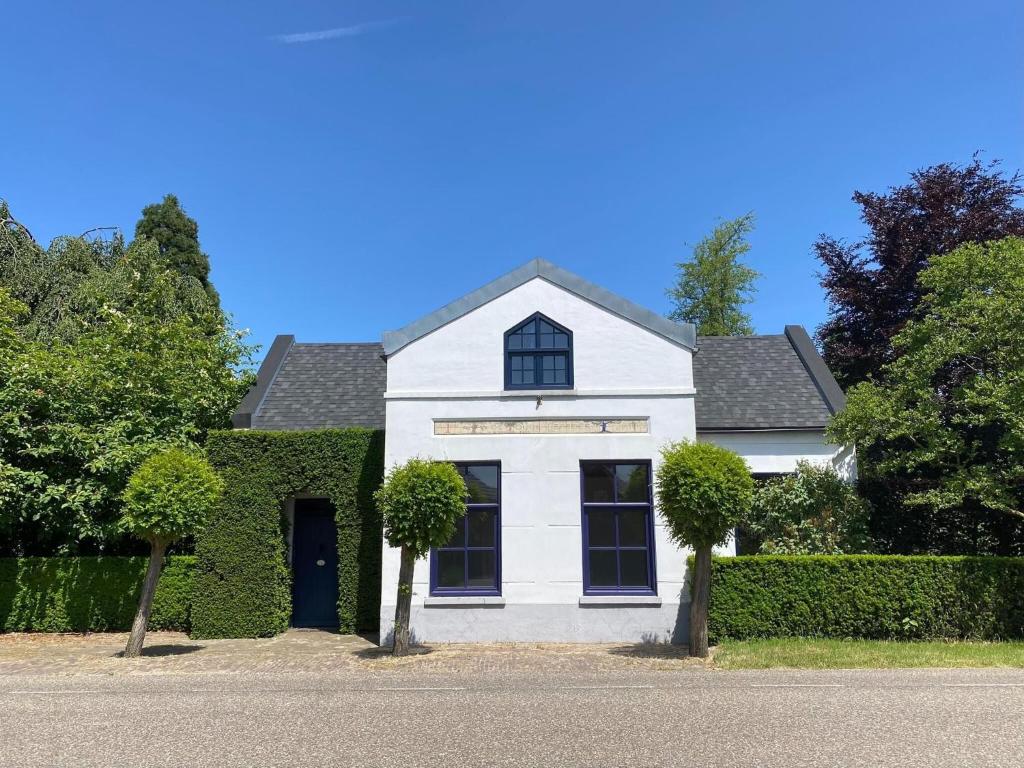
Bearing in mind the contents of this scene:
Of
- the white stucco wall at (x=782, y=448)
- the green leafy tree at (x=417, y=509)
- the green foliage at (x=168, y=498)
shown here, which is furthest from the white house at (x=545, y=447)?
the green foliage at (x=168, y=498)

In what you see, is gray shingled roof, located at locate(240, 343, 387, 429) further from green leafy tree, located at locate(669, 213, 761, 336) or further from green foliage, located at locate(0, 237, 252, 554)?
green leafy tree, located at locate(669, 213, 761, 336)

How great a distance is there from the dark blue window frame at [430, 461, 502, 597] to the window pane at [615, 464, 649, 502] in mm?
2117

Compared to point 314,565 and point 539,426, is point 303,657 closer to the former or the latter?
point 314,565

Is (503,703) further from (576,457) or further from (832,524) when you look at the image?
(832,524)

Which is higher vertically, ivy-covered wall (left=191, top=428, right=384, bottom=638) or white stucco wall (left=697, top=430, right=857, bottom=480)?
white stucco wall (left=697, top=430, right=857, bottom=480)

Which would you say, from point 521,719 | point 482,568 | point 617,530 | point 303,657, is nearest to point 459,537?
point 482,568

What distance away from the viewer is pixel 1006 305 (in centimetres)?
1141

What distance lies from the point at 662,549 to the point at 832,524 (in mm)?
3404

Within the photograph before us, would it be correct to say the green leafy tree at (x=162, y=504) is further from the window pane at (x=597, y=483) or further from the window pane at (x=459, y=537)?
the window pane at (x=597, y=483)

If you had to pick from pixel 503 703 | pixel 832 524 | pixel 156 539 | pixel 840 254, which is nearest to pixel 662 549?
pixel 832 524

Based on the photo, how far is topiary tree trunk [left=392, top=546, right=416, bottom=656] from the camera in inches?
421

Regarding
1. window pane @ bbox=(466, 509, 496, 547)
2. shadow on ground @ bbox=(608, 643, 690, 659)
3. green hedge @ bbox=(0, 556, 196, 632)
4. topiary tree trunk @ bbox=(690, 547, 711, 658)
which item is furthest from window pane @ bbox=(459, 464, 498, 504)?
green hedge @ bbox=(0, 556, 196, 632)

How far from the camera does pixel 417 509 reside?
1028 cm

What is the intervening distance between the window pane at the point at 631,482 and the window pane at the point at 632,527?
0.74 feet
